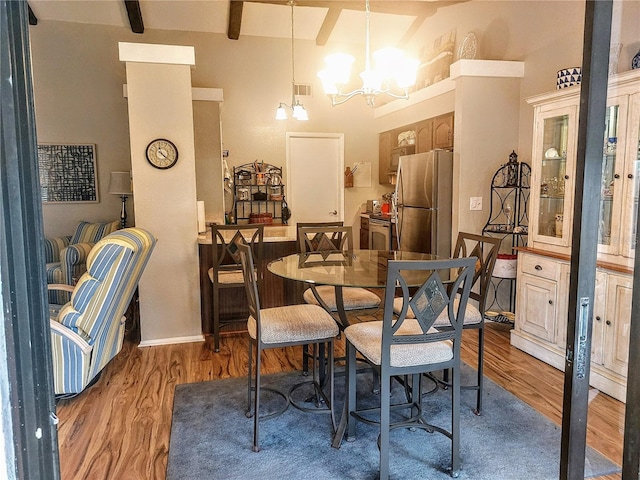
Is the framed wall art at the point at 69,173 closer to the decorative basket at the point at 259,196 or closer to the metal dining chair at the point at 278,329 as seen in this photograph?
the decorative basket at the point at 259,196

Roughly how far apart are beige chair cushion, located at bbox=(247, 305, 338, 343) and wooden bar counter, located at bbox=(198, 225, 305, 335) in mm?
1578

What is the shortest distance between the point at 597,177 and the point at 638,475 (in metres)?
0.77

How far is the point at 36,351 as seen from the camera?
0.78 metres

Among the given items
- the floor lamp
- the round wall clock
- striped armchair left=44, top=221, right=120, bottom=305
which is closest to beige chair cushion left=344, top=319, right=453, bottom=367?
the round wall clock

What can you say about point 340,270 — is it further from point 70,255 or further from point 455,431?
point 70,255

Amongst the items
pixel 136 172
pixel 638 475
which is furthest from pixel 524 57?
pixel 638 475

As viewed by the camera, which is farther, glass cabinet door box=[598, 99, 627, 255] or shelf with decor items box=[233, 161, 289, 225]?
shelf with decor items box=[233, 161, 289, 225]

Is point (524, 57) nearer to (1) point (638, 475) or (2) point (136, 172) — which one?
(2) point (136, 172)

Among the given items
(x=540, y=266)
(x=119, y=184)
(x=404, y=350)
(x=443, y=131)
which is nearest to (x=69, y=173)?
(x=119, y=184)

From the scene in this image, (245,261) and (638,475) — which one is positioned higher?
(245,261)

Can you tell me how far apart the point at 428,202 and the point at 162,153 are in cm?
255

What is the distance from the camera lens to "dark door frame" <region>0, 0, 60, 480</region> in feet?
2.38

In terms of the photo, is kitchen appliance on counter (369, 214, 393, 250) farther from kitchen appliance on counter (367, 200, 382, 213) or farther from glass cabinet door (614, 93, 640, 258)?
glass cabinet door (614, 93, 640, 258)

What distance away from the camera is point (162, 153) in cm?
371
